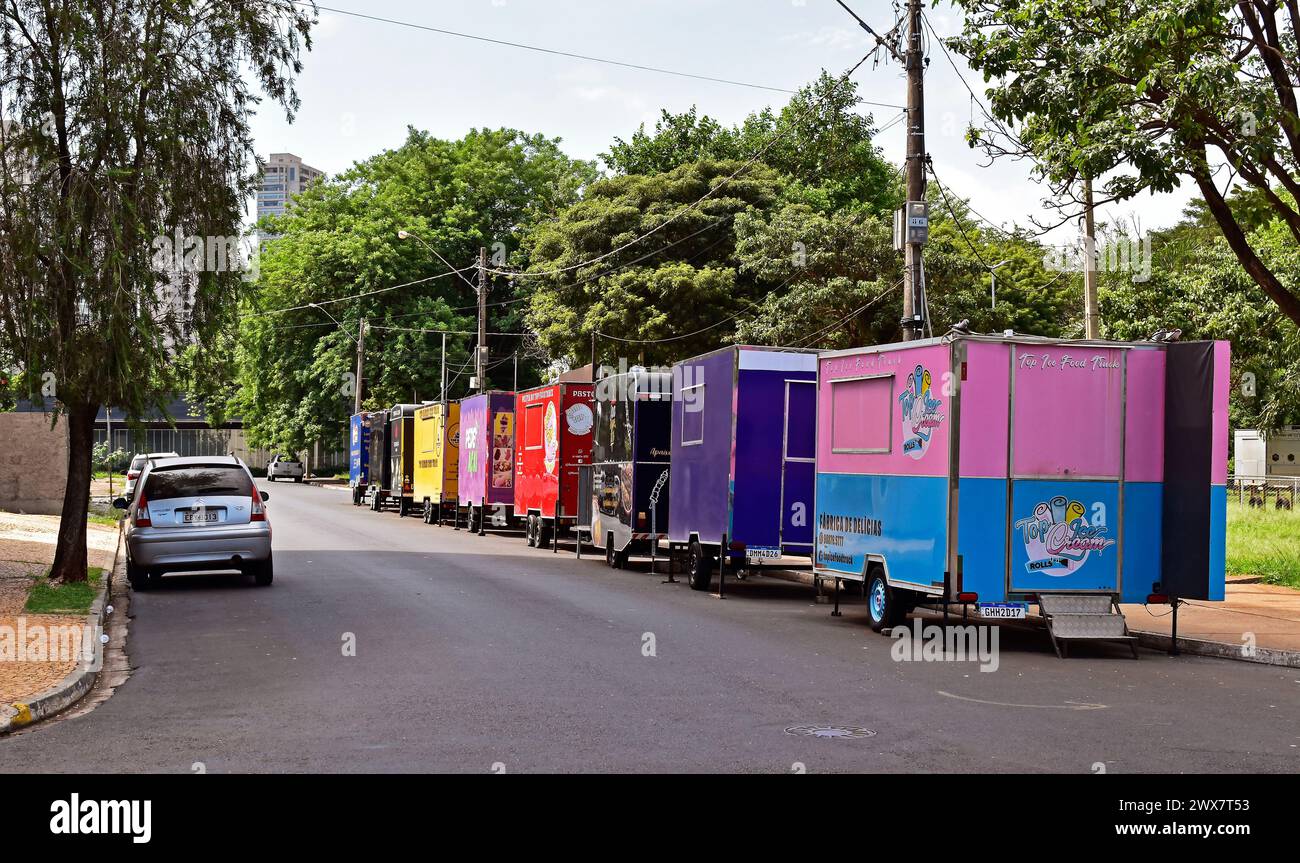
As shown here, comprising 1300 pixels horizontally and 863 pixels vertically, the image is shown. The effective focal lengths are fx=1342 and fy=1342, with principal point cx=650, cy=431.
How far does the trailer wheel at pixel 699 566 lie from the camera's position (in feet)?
62.4

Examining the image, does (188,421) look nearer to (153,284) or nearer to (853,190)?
(853,190)

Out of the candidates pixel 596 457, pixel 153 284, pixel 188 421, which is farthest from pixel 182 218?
pixel 188 421

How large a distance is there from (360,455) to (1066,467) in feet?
130

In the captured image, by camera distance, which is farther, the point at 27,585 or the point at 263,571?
the point at 263,571

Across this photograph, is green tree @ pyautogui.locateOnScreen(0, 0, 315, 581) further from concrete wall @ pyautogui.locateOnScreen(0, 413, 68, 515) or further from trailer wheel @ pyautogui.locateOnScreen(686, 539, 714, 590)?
concrete wall @ pyautogui.locateOnScreen(0, 413, 68, 515)

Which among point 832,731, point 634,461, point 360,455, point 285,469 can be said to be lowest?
point 832,731

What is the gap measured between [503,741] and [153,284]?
9.38 meters

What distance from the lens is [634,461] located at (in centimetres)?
2147

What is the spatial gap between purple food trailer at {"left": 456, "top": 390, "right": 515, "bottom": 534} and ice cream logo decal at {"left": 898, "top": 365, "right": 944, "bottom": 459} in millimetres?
18232

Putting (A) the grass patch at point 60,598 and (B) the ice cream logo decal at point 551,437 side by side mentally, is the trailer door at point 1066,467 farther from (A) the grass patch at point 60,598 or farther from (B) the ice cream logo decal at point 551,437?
(B) the ice cream logo decal at point 551,437

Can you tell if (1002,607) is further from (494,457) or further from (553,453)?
(494,457)

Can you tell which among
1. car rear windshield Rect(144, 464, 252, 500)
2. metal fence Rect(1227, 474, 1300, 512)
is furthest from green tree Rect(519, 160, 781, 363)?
car rear windshield Rect(144, 464, 252, 500)
